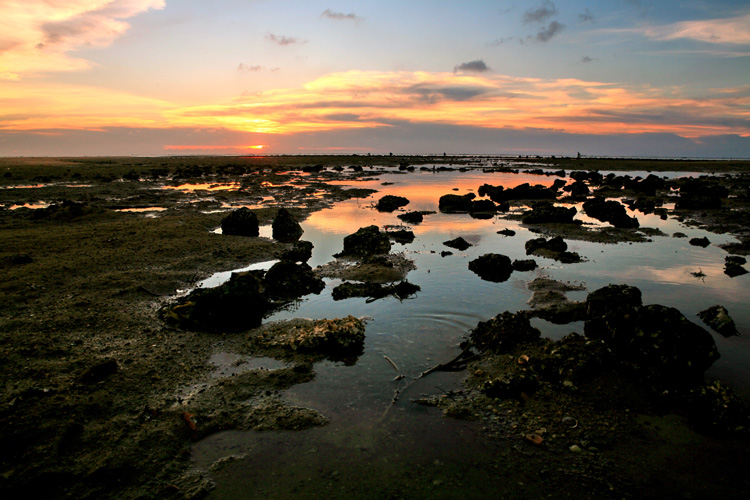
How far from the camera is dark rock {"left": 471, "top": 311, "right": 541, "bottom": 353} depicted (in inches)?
392

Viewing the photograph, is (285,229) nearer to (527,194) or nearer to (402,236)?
(402,236)

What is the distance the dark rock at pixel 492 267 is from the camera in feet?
55.0

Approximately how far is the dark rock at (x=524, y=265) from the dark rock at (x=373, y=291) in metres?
5.75

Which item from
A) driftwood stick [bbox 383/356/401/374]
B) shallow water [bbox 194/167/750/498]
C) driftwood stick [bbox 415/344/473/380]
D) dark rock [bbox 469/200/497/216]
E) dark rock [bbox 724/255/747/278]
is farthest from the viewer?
dark rock [bbox 469/200/497/216]

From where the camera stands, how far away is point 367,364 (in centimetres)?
949

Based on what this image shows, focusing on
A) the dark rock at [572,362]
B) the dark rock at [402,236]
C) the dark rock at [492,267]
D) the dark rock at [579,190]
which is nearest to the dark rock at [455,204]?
the dark rock at [402,236]

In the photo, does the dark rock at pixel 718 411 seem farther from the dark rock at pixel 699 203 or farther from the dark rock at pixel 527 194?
the dark rock at pixel 527 194

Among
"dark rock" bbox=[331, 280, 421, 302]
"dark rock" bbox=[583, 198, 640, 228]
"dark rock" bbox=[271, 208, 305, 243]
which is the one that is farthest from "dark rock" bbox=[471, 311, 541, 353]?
"dark rock" bbox=[583, 198, 640, 228]

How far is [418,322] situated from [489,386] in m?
3.68

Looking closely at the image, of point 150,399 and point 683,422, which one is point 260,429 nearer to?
point 150,399

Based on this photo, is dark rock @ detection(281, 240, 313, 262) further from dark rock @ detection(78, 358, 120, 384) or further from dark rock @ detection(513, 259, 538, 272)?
dark rock @ detection(78, 358, 120, 384)

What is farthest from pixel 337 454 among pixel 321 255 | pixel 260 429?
pixel 321 255

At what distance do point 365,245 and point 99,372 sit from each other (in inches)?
525

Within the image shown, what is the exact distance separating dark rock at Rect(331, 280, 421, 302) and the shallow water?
41cm
